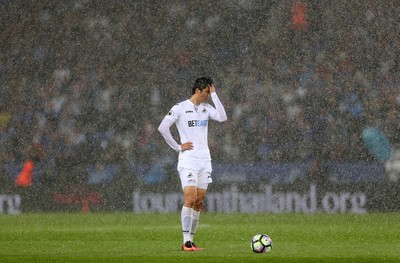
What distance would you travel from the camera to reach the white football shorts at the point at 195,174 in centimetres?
1330

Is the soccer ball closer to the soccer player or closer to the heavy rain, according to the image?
the soccer player

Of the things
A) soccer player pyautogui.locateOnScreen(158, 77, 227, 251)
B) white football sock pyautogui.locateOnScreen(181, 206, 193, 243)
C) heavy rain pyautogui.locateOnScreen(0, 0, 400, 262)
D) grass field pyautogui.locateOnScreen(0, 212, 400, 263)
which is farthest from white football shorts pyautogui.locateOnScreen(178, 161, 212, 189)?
heavy rain pyautogui.locateOnScreen(0, 0, 400, 262)

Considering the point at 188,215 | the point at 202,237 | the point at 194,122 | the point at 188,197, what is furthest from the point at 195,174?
the point at 202,237

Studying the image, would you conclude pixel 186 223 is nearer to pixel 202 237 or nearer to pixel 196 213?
pixel 196 213

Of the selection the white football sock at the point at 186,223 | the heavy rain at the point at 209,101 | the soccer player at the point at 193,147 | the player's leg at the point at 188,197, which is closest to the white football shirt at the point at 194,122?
the soccer player at the point at 193,147

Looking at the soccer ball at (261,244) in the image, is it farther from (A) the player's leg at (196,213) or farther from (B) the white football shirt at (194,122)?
(B) the white football shirt at (194,122)

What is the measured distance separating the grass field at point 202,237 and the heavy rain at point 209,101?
83cm

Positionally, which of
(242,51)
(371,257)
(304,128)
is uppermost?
(242,51)

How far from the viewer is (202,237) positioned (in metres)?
16.5

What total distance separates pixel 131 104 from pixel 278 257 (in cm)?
1631

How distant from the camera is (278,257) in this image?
11945mm

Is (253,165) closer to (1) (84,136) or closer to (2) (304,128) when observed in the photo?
Answer: (2) (304,128)

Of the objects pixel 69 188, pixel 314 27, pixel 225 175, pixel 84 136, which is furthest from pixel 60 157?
pixel 314 27

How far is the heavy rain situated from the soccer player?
8811 millimetres
